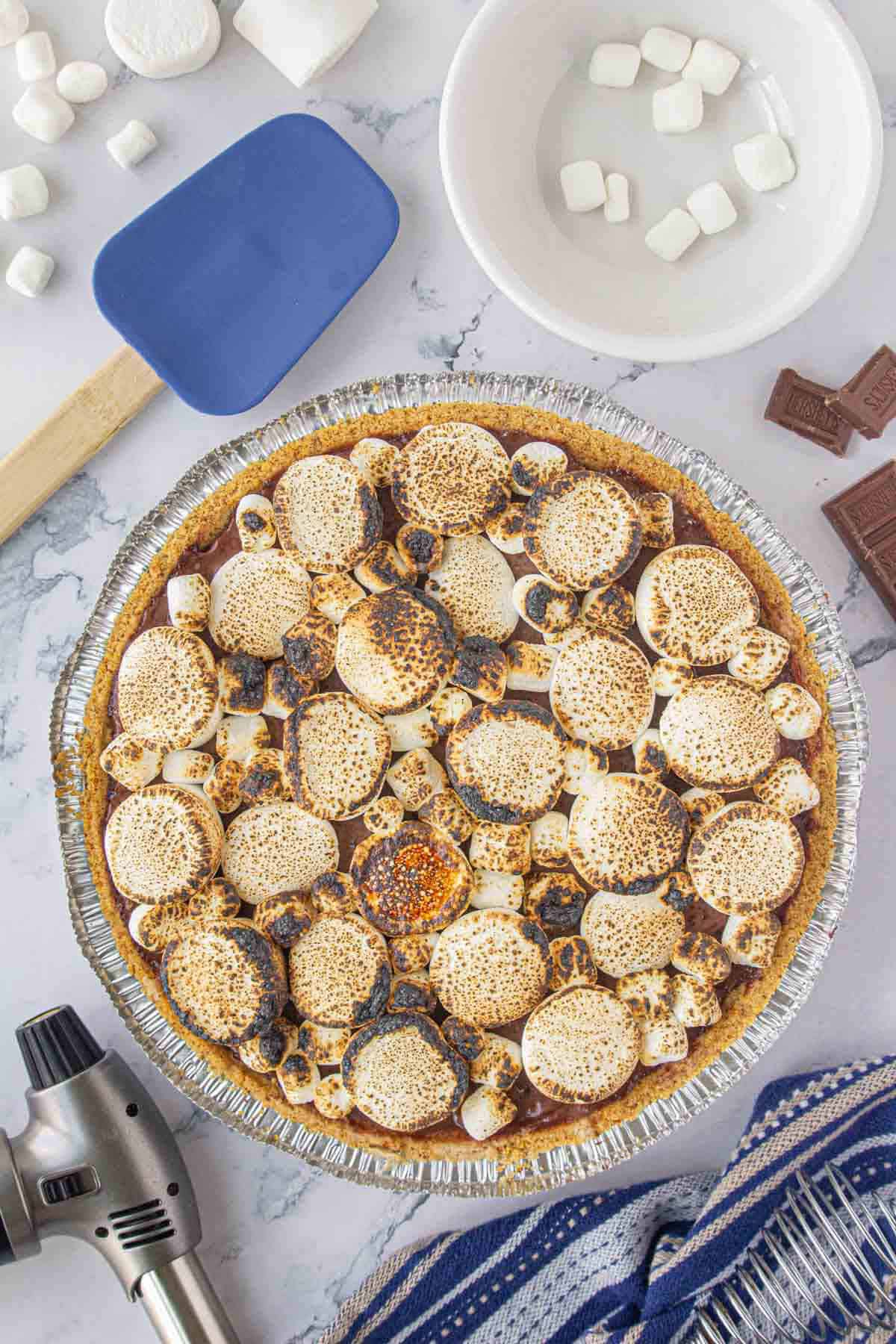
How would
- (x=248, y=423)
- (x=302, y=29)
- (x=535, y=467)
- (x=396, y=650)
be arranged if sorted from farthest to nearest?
(x=248, y=423)
(x=302, y=29)
(x=535, y=467)
(x=396, y=650)

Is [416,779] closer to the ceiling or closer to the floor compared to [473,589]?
closer to the floor

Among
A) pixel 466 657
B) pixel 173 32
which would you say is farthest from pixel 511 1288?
pixel 173 32

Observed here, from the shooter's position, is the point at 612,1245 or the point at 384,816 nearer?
the point at 384,816

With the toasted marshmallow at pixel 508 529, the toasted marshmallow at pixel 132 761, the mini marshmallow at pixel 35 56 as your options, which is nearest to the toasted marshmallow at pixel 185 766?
the toasted marshmallow at pixel 132 761

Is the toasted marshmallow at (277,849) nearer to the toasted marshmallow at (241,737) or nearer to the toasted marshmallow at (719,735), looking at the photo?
the toasted marshmallow at (241,737)

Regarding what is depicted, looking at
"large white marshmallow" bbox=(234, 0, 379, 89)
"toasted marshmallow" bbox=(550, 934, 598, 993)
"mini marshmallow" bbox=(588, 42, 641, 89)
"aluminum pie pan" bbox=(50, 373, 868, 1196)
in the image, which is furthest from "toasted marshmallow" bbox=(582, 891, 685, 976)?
"large white marshmallow" bbox=(234, 0, 379, 89)

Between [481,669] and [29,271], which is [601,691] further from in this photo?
[29,271]

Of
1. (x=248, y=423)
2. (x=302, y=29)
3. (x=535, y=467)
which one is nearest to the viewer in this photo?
(x=535, y=467)

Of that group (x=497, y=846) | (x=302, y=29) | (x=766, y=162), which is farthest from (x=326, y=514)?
(x=766, y=162)
